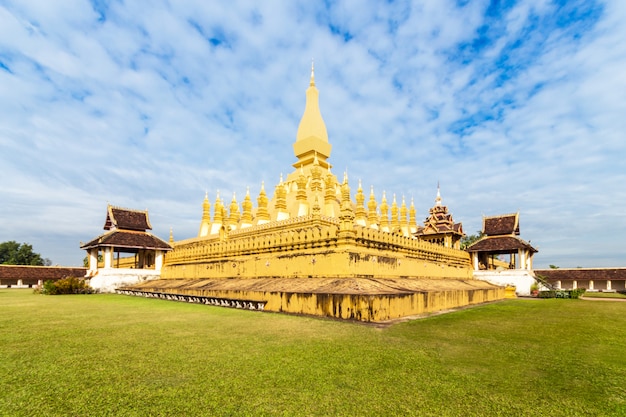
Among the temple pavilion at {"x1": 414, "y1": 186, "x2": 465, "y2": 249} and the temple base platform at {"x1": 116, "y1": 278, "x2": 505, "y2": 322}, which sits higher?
the temple pavilion at {"x1": 414, "y1": 186, "x2": 465, "y2": 249}

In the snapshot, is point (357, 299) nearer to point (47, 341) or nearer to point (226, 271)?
point (47, 341)

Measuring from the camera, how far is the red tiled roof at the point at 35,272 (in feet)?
107

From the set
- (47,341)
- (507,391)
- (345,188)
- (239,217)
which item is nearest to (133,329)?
(47,341)

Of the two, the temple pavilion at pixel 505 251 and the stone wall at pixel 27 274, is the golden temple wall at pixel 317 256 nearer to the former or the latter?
the temple pavilion at pixel 505 251

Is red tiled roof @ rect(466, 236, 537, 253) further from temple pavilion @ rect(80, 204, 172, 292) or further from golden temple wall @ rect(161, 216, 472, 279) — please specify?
temple pavilion @ rect(80, 204, 172, 292)

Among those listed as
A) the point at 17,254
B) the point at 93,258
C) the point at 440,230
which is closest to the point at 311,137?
the point at 440,230

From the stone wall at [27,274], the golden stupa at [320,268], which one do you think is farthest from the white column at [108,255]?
the stone wall at [27,274]

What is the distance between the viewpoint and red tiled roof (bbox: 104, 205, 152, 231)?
24.2m

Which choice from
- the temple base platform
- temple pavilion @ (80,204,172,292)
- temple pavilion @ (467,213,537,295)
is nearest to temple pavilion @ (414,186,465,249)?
temple pavilion @ (467,213,537,295)

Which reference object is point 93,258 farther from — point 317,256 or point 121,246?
point 317,256

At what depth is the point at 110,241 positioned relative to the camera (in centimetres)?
2270

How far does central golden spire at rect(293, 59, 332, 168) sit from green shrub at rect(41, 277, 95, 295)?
1789 centimetres

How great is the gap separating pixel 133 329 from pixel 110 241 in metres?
18.3

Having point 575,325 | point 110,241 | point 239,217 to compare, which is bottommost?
point 575,325
